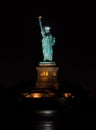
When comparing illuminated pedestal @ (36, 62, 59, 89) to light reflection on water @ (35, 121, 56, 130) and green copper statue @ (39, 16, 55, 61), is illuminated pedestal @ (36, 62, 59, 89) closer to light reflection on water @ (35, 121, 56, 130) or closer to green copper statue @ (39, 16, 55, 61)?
green copper statue @ (39, 16, 55, 61)

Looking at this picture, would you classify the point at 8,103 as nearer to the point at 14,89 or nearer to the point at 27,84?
the point at 14,89

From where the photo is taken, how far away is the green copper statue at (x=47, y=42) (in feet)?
226

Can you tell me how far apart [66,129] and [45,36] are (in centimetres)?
4351

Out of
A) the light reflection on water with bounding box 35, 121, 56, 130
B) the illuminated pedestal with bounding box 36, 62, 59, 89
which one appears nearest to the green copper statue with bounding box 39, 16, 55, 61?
the illuminated pedestal with bounding box 36, 62, 59, 89

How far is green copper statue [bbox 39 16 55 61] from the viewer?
6875 centimetres

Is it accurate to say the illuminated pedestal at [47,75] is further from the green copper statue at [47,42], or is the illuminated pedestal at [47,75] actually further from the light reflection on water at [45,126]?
the light reflection on water at [45,126]

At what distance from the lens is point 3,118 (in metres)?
31.7

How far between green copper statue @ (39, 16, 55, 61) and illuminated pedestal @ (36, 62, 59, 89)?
113 centimetres

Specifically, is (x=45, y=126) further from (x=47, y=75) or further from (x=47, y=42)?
(x=47, y=42)

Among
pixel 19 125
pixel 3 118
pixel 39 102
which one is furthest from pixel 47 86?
pixel 19 125

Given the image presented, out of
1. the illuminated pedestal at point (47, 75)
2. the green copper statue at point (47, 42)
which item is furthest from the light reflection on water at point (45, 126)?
the green copper statue at point (47, 42)

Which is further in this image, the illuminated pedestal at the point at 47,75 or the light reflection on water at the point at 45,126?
the illuminated pedestal at the point at 47,75

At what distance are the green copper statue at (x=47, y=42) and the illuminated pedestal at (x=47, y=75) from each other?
44.5 inches

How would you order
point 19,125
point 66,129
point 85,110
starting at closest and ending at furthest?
point 66,129 < point 19,125 < point 85,110
